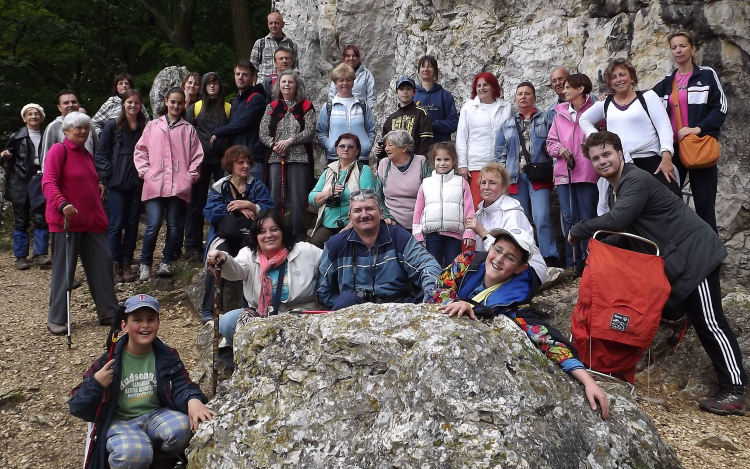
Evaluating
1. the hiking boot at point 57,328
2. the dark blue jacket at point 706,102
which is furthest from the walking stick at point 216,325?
the dark blue jacket at point 706,102

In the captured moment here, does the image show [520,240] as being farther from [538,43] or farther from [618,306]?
[538,43]

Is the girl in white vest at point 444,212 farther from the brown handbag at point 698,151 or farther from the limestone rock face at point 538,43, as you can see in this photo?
the limestone rock face at point 538,43

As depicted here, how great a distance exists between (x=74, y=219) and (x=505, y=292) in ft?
14.3

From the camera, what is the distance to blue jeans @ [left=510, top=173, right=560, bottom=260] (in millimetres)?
Answer: 7281

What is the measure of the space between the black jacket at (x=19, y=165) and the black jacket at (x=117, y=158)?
1.21 meters

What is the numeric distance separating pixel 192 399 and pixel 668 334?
13.0 feet

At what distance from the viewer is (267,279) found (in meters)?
5.22

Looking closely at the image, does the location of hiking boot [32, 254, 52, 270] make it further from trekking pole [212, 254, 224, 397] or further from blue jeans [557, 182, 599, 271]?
blue jeans [557, 182, 599, 271]

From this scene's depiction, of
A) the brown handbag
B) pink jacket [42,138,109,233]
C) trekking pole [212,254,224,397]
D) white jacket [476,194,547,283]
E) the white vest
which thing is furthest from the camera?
pink jacket [42,138,109,233]

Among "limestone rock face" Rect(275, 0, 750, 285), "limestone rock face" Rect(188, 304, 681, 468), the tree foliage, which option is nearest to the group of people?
"limestone rock face" Rect(188, 304, 681, 468)

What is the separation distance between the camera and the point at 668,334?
5.64m

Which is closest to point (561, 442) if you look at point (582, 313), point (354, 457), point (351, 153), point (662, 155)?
point (354, 457)

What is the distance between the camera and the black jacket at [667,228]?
469 centimetres

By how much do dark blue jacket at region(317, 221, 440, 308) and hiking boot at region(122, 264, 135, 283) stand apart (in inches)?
155
